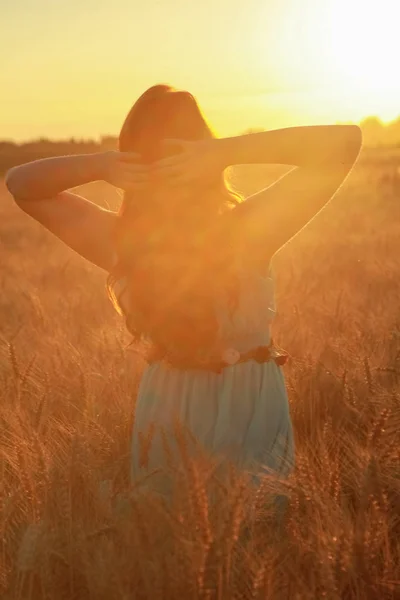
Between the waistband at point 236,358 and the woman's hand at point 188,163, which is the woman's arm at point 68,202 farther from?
the waistband at point 236,358

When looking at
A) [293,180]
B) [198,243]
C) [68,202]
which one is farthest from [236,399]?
[68,202]

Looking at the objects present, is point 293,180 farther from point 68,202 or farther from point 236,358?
point 68,202

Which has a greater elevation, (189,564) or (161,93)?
(161,93)

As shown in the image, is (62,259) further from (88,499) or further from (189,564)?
(189,564)

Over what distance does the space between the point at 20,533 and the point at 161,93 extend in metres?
1.01

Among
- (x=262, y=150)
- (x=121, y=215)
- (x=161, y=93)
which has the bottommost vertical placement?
(x=121, y=215)

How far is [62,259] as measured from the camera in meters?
5.85

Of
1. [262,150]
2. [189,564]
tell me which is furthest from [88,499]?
[262,150]

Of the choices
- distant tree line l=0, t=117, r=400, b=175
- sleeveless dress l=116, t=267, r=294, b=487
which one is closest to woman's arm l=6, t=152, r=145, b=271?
sleeveless dress l=116, t=267, r=294, b=487

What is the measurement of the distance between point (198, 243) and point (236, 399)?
1.39 ft

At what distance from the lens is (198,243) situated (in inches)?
66.3

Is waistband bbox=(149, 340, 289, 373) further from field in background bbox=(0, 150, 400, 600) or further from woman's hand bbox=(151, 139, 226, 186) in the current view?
woman's hand bbox=(151, 139, 226, 186)

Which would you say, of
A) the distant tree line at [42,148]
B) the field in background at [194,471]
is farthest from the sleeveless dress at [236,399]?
the distant tree line at [42,148]

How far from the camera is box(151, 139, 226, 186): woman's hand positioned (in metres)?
1.59
